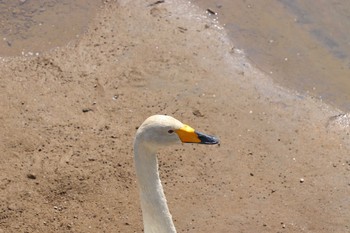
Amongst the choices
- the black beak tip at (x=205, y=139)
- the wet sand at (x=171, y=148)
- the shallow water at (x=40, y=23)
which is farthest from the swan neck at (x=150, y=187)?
the shallow water at (x=40, y=23)

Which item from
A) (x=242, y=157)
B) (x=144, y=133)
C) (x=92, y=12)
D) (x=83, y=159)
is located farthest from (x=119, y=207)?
(x=92, y=12)

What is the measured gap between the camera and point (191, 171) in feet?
24.6

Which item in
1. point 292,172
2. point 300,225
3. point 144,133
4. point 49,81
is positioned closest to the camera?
point 144,133

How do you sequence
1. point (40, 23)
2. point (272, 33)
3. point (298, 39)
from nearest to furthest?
point (298, 39) → point (272, 33) → point (40, 23)

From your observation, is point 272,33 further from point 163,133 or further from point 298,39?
point 163,133

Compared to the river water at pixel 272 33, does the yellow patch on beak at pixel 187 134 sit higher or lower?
higher

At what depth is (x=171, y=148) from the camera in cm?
768

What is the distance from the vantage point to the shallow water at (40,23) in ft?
30.3

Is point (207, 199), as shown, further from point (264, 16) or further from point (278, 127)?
point (264, 16)

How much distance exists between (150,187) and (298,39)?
4.74 m

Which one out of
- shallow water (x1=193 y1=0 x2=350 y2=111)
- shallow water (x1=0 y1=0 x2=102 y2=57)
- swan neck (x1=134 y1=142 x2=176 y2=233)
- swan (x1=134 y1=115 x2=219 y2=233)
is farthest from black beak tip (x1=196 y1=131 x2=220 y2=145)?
shallow water (x1=0 y1=0 x2=102 y2=57)

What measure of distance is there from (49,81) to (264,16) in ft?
10.7

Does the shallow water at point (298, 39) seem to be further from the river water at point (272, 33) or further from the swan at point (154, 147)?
the swan at point (154, 147)

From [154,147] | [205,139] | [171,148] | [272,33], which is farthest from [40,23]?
[205,139]
